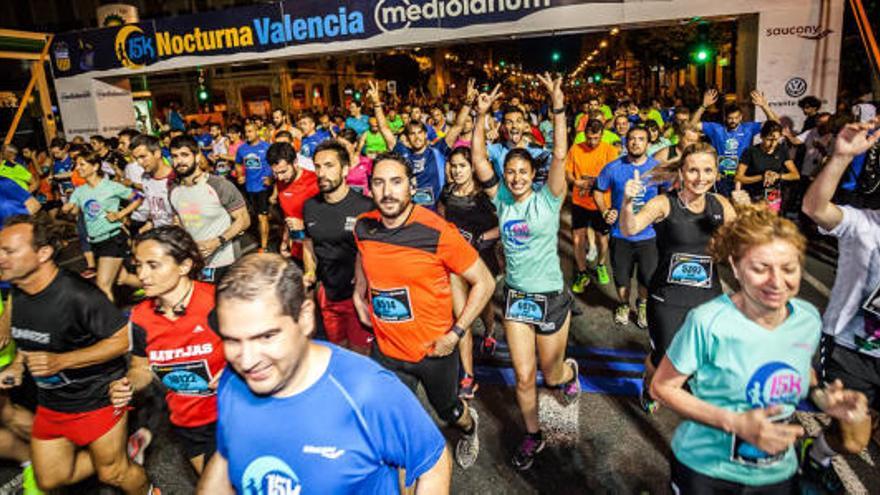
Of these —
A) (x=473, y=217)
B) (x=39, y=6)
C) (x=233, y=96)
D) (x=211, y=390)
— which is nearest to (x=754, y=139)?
(x=473, y=217)

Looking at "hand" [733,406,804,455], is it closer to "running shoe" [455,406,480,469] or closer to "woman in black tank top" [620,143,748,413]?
"woman in black tank top" [620,143,748,413]

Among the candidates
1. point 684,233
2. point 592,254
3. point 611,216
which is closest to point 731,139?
point 592,254

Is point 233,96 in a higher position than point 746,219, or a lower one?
higher

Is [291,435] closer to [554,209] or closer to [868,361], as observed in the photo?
[554,209]

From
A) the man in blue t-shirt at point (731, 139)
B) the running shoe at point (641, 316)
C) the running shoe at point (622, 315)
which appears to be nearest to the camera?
the running shoe at point (641, 316)

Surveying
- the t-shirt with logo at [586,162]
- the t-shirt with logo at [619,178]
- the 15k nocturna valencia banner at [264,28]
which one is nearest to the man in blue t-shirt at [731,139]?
the t-shirt with logo at [586,162]

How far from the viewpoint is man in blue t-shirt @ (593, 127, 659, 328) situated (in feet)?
18.6

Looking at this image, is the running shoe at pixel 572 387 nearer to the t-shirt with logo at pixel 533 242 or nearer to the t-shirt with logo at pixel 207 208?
the t-shirt with logo at pixel 533 242

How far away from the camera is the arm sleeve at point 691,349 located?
7.43 ft

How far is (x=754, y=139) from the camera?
32.2ft

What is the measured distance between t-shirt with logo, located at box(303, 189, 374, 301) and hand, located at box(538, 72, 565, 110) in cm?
168

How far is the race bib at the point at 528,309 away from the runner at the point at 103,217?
5.38 m

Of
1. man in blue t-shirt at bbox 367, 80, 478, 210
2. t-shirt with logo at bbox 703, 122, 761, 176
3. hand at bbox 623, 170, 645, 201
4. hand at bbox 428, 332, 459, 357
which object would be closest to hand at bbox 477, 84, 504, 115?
hand at bbox 623, 170, 645, 201

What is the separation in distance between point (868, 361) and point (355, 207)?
11.7 feet
